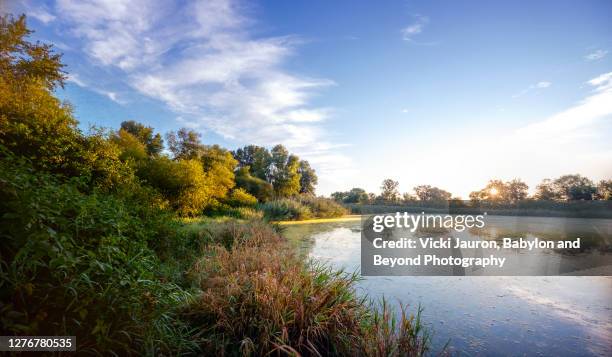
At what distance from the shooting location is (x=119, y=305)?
5.92 feet

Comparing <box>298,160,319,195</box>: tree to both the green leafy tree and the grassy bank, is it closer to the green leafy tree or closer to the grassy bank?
the grassy bank

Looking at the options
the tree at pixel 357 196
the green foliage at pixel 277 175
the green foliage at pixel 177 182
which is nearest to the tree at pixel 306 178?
the green foliage at pixel 277 175

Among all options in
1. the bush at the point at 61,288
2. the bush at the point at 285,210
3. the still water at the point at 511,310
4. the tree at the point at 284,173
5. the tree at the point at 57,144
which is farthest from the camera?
the tree at the point at 284,173

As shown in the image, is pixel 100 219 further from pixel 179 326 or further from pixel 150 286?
pixel 179 326

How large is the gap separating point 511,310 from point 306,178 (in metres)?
30.2

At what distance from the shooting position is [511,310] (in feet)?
12.8

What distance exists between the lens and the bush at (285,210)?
1505 cm

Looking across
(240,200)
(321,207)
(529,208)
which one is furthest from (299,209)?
(529,208)

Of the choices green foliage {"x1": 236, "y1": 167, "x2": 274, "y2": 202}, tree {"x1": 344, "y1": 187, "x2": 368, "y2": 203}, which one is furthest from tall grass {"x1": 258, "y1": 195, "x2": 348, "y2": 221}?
tree {"x1": 344, "y1": 187, "x2": 368, "y2": 203}

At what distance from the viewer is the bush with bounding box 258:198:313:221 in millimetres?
15047

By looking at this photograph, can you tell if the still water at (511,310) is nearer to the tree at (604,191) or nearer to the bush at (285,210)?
the bush at (285,210)

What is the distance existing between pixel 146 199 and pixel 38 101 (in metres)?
5.04

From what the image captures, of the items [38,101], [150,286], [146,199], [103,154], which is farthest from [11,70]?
[150,286]

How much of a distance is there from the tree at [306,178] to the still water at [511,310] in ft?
90.1
